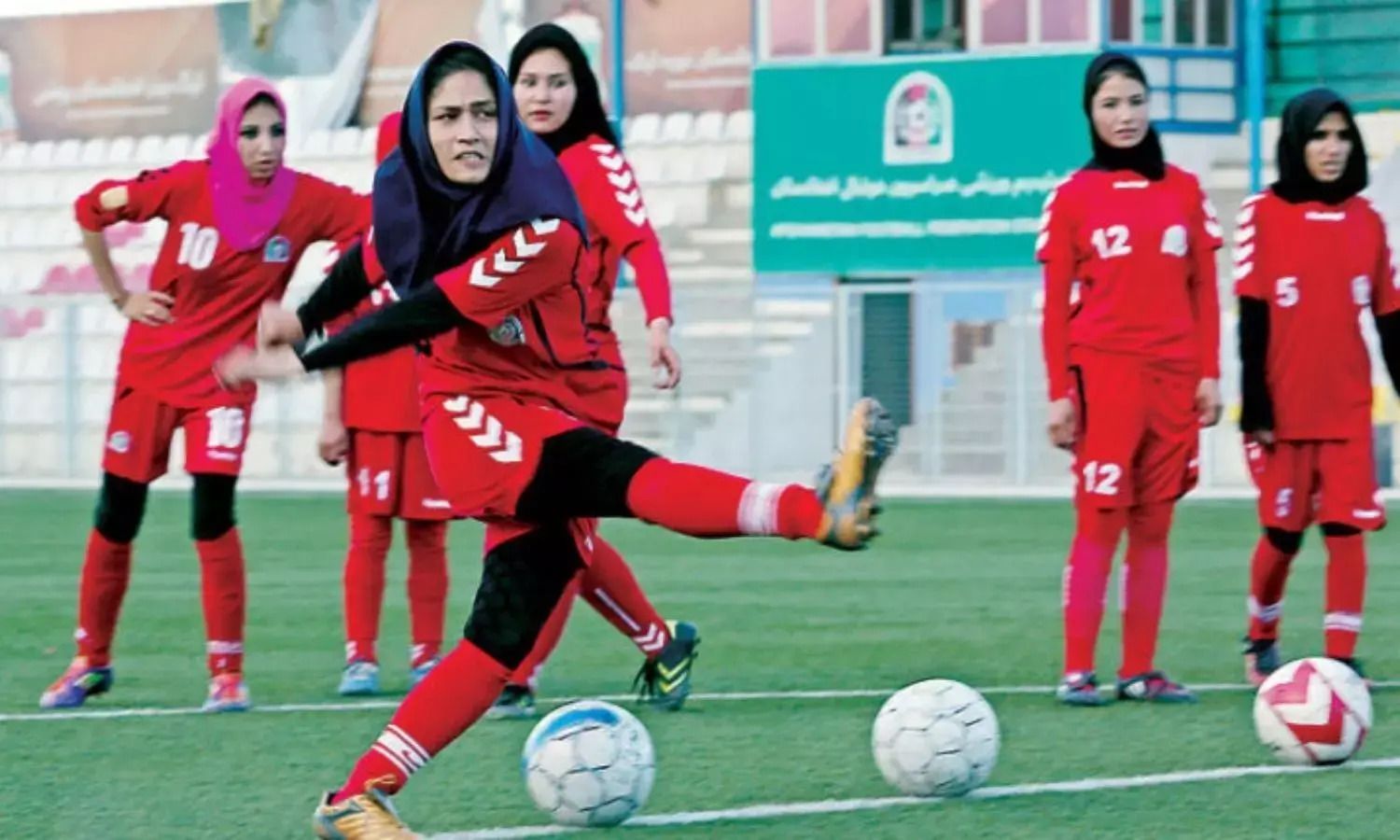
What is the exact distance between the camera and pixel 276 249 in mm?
7902

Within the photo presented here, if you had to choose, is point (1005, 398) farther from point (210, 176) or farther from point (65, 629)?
point (210, 176)

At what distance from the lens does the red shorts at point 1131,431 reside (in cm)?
773

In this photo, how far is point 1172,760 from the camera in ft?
21.4

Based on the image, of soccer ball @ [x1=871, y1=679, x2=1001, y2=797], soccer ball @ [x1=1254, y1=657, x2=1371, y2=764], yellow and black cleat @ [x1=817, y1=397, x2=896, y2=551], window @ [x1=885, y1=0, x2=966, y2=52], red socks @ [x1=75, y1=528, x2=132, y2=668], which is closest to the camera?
yellow and black cleat @ [x1=817, y1=397, x2=896, y2=551]

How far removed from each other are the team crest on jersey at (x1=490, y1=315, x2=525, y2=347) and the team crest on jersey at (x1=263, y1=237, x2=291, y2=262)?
265 cm

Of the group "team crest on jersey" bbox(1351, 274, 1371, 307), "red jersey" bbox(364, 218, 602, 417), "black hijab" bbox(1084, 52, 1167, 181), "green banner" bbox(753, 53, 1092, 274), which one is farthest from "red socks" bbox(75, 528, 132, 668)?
"green banner" bbox(753, 53, 1092, 274)

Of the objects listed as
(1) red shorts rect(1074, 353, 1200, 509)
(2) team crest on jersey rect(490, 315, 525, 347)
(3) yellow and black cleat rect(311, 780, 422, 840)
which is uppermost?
(2) team crest on jersey rect(490, 315, 525, 347)

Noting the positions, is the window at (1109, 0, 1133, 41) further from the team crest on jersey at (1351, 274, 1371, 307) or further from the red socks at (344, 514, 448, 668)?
the red socks at (344, 514, 448, 668)

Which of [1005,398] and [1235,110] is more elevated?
[1235,110]

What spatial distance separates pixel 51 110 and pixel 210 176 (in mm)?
26805

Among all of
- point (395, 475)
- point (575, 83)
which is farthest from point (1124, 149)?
point (395, 475)

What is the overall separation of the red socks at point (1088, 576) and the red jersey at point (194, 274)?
8.28 feet

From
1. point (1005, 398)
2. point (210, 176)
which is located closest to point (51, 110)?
point (1005, 398)

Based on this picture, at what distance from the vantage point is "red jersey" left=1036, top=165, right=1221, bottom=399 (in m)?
7.73
